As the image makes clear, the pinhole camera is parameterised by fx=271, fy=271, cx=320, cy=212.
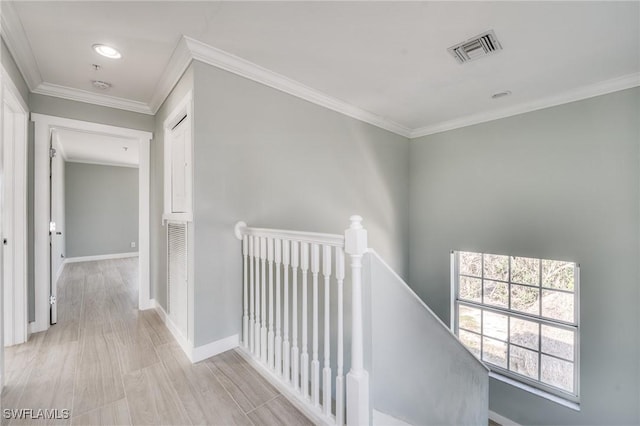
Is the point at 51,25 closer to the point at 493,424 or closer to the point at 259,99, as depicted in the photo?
the point at 259,99

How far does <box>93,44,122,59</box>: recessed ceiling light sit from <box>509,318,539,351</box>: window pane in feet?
16.9

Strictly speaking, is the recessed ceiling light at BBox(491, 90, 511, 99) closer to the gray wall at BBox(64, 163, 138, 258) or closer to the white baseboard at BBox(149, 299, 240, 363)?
the white baseboard at BBox(149, 299, 240, 363)

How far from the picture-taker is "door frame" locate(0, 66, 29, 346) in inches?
91.5

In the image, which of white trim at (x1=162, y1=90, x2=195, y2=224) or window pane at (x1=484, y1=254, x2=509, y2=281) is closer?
white trim at (x1=162, y1=90, x2=195, y2=224)

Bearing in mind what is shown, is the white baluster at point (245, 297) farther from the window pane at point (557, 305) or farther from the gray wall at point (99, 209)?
the gray wall at point (99, 209)

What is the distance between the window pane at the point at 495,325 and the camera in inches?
144

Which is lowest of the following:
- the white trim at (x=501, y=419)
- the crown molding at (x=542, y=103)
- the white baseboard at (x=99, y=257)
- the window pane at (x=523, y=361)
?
the white trim at (x=501, y=419)

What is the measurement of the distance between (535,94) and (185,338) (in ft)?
14.2

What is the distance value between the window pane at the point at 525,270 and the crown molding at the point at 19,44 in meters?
5.19

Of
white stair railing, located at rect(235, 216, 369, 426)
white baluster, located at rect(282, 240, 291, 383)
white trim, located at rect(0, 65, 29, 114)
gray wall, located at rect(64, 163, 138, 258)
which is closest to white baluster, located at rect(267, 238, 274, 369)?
white stair railing, located at rect(235, 216, 369, 426)

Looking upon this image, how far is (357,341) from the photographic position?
1306 millimetres

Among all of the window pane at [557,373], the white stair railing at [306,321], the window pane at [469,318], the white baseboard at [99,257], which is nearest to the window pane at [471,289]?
the window pane at [469,318]

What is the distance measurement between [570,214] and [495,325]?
5.68 feet

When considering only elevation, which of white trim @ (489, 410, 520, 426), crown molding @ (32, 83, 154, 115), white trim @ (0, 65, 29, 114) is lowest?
white trim @ (489, 410, 520, 426)
